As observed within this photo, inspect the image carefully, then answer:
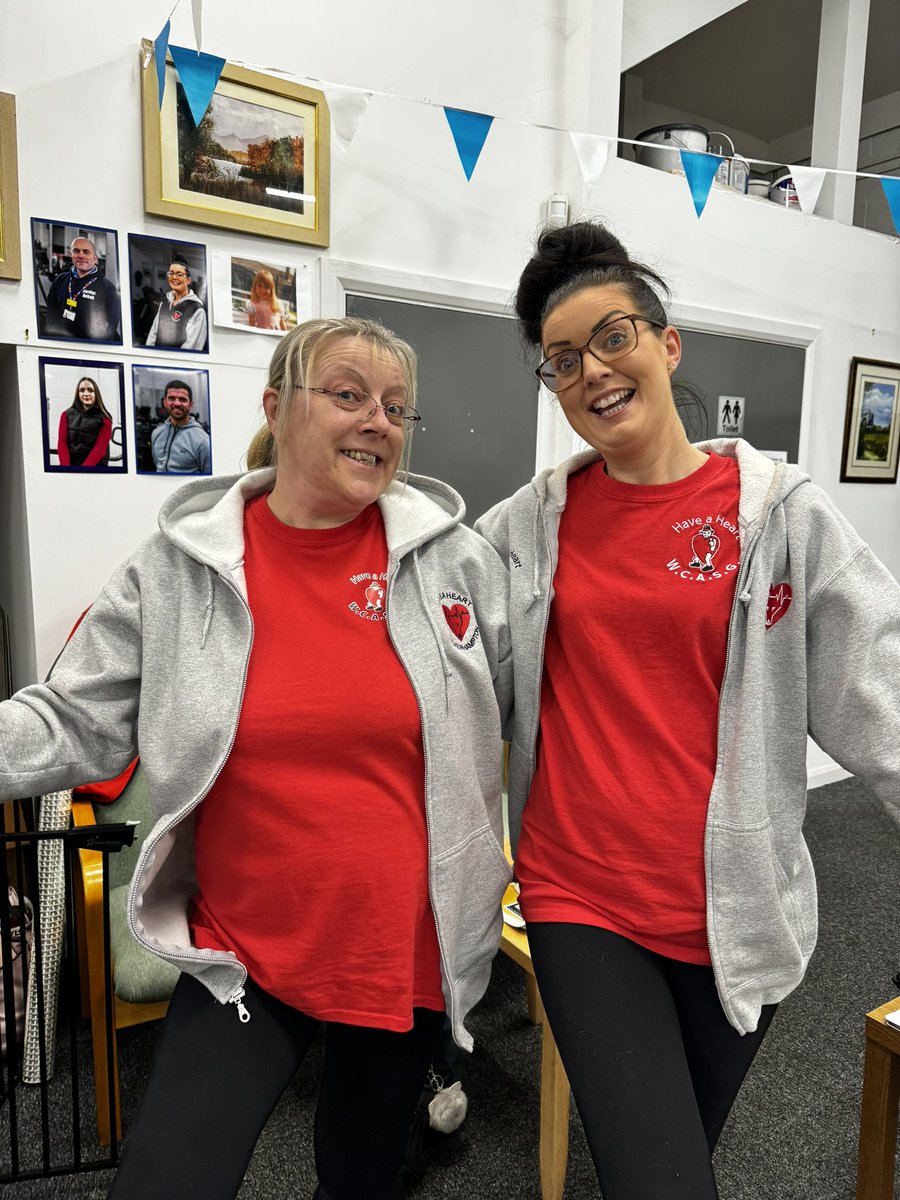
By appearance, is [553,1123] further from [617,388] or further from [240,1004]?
[617,388]

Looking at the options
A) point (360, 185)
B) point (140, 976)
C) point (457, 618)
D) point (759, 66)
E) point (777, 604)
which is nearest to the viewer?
point (777, 604)

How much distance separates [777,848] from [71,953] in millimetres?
1540

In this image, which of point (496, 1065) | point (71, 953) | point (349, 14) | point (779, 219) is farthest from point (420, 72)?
point (496, 1065)

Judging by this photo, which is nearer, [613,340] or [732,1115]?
[613,340]

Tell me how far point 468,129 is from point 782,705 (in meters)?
1.94

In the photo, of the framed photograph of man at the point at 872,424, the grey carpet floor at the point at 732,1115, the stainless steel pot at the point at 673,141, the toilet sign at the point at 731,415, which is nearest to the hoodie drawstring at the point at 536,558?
Result: the grey carpet floor at the point at 732,1115

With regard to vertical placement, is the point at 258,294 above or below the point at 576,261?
above

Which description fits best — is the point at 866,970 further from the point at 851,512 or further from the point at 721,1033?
the point at 851,512

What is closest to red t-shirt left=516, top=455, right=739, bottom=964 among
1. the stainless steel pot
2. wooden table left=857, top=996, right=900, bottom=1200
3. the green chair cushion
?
wooden table left=857, top=996, right=900, bottom=1200

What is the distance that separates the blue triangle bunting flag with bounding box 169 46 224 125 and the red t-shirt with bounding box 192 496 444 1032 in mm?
1586

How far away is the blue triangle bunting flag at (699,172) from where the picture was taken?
98.7 inches

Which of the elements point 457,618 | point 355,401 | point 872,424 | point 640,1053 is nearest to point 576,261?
point 355,401

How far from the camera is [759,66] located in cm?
441

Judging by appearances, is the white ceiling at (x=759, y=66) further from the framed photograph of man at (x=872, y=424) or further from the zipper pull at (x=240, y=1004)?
the zipper pull at (x=240, y=1004)
